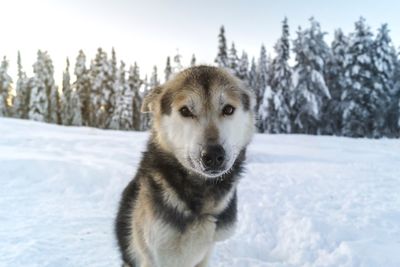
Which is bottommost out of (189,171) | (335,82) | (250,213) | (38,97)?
(250,213)

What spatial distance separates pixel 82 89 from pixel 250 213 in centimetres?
5145

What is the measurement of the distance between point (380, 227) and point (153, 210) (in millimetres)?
4049

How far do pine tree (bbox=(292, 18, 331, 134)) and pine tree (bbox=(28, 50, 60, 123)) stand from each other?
109ft

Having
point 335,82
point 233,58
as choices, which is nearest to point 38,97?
point 233,58

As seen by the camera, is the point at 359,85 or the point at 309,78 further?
the point at 309,78

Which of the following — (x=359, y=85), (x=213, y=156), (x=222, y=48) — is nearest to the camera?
(x=213, y=156)

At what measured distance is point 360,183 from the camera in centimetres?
914

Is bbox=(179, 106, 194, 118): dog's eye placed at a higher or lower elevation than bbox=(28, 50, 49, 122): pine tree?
lower

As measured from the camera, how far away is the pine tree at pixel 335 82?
37.8m

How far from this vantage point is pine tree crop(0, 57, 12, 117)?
5519 centimetres

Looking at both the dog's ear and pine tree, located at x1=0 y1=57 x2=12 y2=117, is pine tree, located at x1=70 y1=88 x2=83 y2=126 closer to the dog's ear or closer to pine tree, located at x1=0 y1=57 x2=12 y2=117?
pine tree, located at x1=0 y1=57 x2=12 y2=117

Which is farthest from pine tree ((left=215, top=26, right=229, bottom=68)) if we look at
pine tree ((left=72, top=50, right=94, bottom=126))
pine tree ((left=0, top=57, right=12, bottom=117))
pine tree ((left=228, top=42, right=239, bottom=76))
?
pine tree ((left=0, top=57, right=12, bottom=117))

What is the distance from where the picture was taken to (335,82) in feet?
129

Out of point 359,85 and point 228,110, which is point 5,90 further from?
point 228,110
